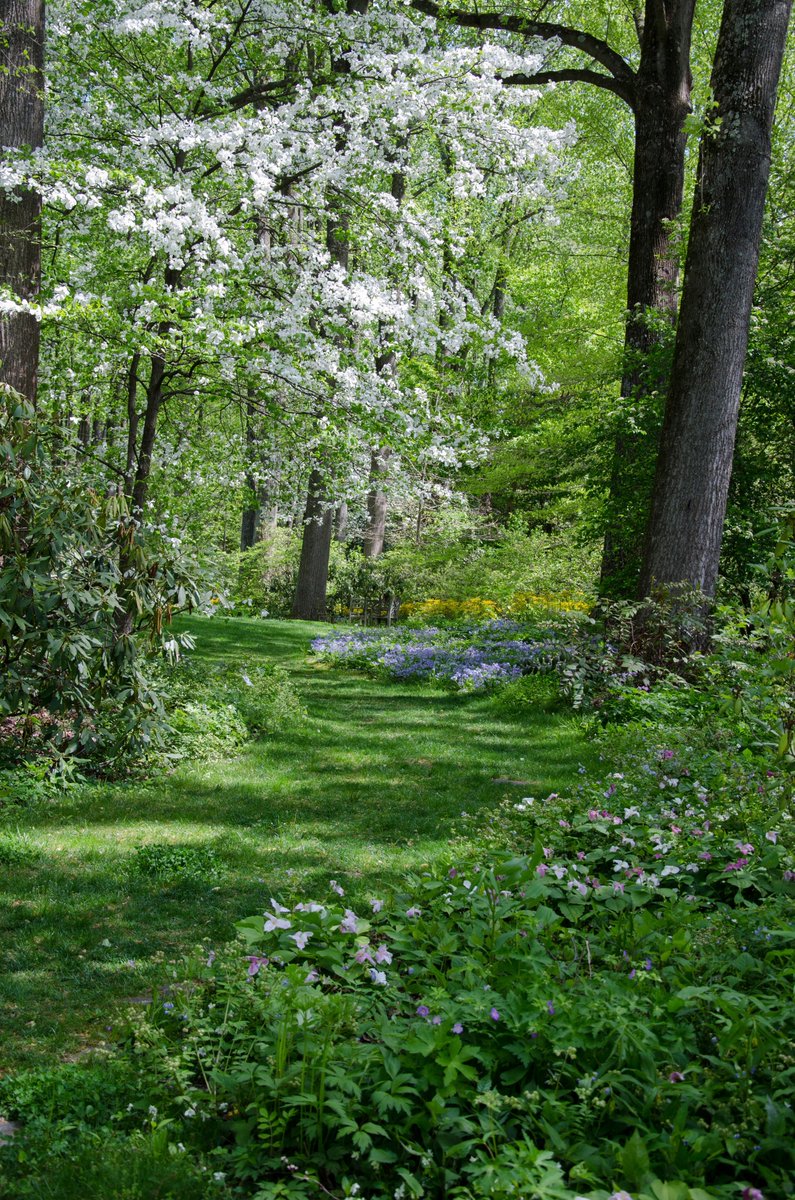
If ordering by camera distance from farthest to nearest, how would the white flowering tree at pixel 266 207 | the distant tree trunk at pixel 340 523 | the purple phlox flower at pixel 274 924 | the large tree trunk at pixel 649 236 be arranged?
1. the distant tree trunk at pixel 340 523
2. the large tree trunk at pixel 649 236
3. the white flowering tree at pixel 266 207
4. the purple phlox flower at pixel 274 924

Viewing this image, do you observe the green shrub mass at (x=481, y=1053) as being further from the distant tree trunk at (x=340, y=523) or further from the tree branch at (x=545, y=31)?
the distant tree trunk at (x=340, y=523)

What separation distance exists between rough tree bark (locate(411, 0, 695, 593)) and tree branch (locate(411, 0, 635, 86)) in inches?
2.4

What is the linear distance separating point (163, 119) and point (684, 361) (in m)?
4.64

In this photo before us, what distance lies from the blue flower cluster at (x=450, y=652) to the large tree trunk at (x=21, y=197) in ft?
15.9

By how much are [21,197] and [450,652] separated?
6539 mm

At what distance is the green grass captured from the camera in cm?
329

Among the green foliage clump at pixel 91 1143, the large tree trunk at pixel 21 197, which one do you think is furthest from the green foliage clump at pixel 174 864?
the large tree trunk at pixel 21 197

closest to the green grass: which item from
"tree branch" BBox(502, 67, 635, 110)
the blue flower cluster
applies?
the blue flower cluster

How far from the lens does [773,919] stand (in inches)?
113

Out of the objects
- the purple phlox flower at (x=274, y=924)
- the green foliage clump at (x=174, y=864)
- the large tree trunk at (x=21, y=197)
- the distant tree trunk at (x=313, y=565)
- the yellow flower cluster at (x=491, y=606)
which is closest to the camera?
the purple phlox flower at (x=274, y=924)

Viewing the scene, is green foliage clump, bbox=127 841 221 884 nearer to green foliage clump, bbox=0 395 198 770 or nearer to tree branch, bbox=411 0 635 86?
green foliage clump, bbox=0 395 198 770

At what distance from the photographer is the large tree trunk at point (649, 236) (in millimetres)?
8977

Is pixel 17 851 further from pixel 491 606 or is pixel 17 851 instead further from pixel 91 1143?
pixel 491 606

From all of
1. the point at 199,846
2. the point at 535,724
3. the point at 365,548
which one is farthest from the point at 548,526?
the point at 199,846
